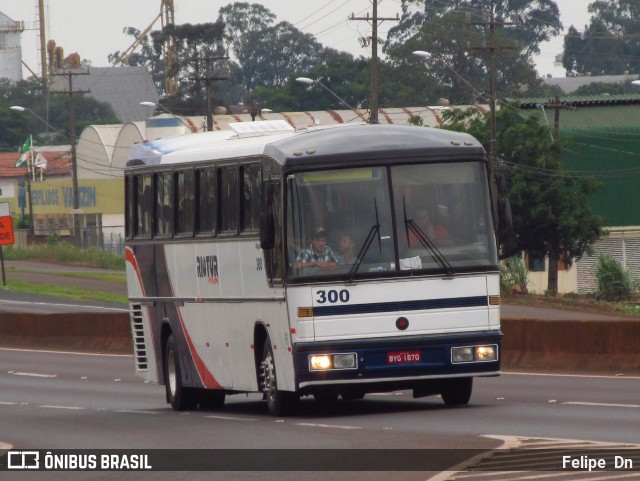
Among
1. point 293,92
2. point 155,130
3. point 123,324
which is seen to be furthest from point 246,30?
point 123,324

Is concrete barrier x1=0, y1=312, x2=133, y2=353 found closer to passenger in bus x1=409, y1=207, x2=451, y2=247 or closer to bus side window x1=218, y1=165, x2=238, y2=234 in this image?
bus side window x1=218, y1=165, x2=238, y2=234

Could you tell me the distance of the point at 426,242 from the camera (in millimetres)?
16047

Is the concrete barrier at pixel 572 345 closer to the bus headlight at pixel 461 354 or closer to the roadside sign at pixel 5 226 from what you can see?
the bus headlight at pixel 461 354

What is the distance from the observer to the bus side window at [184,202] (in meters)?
18.8

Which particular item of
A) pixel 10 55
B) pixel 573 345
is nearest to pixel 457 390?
pixel 573 345

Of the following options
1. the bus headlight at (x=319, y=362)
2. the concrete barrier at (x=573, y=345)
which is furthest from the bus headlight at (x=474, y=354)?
the concrete barrier at (x=573, y=345)

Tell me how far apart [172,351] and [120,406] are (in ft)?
4.23

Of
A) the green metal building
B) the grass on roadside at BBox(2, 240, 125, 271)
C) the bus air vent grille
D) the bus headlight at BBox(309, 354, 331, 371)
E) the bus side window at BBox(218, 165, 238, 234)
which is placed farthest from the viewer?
the grass on roadside at BBox(2, 240, 125, 271)

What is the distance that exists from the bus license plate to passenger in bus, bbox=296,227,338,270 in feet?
3.47

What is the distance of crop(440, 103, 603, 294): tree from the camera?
55969 millimetres

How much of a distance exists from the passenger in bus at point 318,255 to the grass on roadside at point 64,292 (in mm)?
39647

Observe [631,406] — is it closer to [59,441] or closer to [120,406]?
[59,441]

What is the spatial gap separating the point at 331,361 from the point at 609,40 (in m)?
169

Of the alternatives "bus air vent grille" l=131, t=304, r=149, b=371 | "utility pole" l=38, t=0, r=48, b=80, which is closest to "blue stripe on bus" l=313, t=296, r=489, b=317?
"bus air vent grille" l=131, t=304, r=149, b=371
